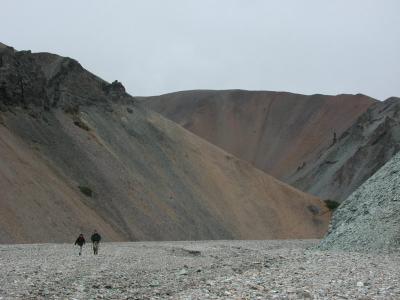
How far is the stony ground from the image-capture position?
1570cm

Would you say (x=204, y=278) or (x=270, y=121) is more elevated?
(x=270, y=121)

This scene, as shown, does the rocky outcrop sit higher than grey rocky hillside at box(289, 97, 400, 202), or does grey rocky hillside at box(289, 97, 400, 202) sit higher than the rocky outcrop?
grey rocky hillside at box(289, 97, 400, 202)

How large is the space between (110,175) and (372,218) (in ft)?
95.1

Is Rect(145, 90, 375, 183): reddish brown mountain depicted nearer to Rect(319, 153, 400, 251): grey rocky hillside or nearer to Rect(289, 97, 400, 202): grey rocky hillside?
Rect(289, 97, 400, 202): grey rocky hillside

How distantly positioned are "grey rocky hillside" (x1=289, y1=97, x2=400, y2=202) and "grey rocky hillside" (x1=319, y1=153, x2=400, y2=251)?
177 ft

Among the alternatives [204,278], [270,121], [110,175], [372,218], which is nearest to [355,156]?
[270,121]

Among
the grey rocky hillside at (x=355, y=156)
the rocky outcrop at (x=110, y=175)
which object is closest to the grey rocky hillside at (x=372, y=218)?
the rocky outcrop at (x=110, y=175)

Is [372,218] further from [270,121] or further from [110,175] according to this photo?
[270,121]

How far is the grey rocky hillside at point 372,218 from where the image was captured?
95.5 ft

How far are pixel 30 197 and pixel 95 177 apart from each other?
10.8 m

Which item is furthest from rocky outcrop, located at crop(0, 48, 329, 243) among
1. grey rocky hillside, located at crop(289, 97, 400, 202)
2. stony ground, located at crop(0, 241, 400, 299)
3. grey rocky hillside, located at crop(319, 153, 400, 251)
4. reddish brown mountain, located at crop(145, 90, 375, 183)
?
reddish brown mountain, located at crop(145, 90, 375, 183)

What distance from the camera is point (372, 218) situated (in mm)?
31359

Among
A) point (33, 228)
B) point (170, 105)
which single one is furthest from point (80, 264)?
point (170, 105)

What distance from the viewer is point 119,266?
74.6ft
